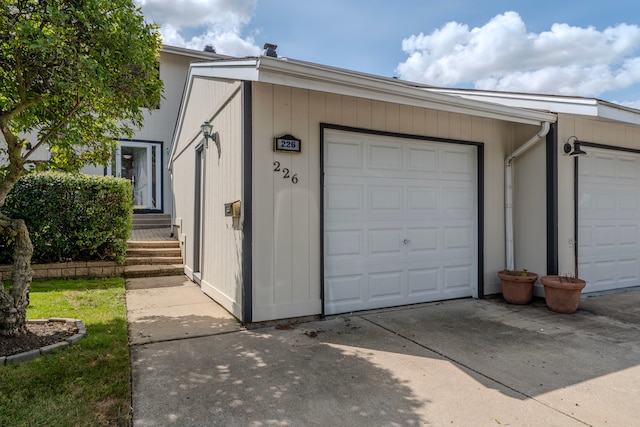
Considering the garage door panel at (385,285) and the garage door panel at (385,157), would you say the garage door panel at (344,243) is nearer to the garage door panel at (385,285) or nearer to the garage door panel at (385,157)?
the garage door panel at (385,285)

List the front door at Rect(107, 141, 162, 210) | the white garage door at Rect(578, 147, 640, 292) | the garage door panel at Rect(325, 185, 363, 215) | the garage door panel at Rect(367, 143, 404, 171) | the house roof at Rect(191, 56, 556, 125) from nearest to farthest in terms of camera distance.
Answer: the house roof at Rect(191, 56, 556, 125) < the garage door panel at Rect(325, 185, 363, 215) < the garage door panel at Rect(367, 143, 404, 171) < the white garage door at Rect(578, 147, 640, 292) < the front door at Rect(107, 141, 162, 210)

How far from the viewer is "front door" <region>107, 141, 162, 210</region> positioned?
11180 mm

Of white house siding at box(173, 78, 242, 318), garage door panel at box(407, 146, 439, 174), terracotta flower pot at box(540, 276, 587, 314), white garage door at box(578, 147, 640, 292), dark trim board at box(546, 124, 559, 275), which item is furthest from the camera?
white garage door at box(578, 147, 640, 292)

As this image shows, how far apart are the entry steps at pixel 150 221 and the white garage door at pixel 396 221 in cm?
765

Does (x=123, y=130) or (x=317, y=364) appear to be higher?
(x=123, y=130)

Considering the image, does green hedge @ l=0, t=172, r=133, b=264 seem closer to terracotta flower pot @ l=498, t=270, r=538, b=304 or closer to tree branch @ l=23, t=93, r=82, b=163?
tree branch @ l=23, t=93, r=82, b=163

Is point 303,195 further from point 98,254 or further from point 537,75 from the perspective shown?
point 537,75

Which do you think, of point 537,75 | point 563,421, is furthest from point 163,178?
point 537,75

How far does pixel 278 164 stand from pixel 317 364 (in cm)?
212

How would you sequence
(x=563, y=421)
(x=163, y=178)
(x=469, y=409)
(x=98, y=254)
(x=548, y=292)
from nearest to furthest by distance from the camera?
(x=563, y=421)
(x=469, y=409)
(x=548, y=292)
(x=98, y=254)
(x=163, y=178)

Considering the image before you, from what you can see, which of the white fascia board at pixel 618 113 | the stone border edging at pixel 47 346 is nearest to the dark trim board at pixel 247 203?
the stone border edging at pixel 47 346

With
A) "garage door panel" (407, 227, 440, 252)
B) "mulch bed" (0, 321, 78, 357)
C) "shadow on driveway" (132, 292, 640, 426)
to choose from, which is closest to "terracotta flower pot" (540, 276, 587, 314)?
"shadow on driveway" (132, 292, 640, 426)

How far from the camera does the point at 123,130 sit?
4102mm

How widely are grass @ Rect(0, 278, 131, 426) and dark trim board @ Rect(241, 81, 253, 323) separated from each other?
1.20 metres
